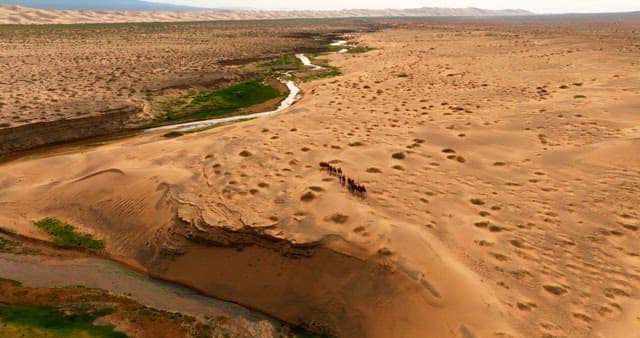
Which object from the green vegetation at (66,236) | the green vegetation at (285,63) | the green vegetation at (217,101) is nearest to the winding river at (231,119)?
the green vegetation at (217,101)

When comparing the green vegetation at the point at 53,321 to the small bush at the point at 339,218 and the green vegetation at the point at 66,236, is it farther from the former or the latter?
the small bush at the point at 339,218

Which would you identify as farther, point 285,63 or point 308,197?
point 285,63

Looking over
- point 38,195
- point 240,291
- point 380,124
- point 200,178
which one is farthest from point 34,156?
point 380,124

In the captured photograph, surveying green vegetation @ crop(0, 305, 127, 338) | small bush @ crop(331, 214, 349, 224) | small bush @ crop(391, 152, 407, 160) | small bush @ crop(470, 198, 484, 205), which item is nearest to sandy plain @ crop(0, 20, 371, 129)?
green vegetation @ crop(0, 305, 127, 338)

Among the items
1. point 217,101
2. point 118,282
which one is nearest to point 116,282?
point 118,282

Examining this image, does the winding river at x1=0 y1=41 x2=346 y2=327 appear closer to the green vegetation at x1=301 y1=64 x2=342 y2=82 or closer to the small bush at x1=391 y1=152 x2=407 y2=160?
the small bush at x1=391 y1=152 x2=407 y2=160

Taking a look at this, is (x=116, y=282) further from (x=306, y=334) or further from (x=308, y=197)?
(x=308, y=197)

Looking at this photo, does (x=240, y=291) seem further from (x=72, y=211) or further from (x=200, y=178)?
(x=72, y=211)
